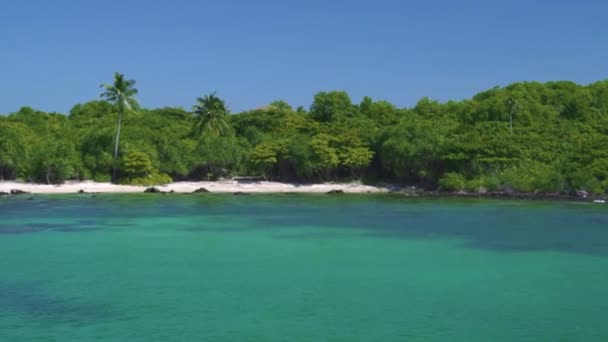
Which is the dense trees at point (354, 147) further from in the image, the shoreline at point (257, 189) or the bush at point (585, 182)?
the shoreline at point (257, 189)

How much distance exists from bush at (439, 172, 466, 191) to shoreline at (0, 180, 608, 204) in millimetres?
788

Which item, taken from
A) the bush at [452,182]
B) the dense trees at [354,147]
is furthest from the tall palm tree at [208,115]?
the bush at [452,182]

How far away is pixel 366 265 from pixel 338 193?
3660 cm

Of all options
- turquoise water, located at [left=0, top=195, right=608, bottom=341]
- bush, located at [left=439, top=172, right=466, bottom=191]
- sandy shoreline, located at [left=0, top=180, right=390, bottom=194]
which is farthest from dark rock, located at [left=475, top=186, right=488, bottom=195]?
turquoise water, located at [left=0, top=195, right=608, bottom=341]

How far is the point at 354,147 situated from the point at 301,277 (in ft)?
148

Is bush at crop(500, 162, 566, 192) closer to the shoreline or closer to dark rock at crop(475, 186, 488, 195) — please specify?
the shoreline

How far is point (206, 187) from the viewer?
61562 mm

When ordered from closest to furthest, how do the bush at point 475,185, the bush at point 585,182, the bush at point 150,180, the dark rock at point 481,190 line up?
the bush at point 585,182, the dark rock at point 481,190, the bush at point 475,185, the bush at point 150,180

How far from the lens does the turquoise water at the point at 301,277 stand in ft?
48.9

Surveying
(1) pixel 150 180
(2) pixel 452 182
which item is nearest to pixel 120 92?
(1) pixel 150 180

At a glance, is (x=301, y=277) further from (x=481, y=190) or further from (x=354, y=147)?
(x=354, y=147)

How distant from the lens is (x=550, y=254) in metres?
25.2

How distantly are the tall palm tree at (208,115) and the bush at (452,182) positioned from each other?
26.3m

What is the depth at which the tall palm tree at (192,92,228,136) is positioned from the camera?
238 ft
